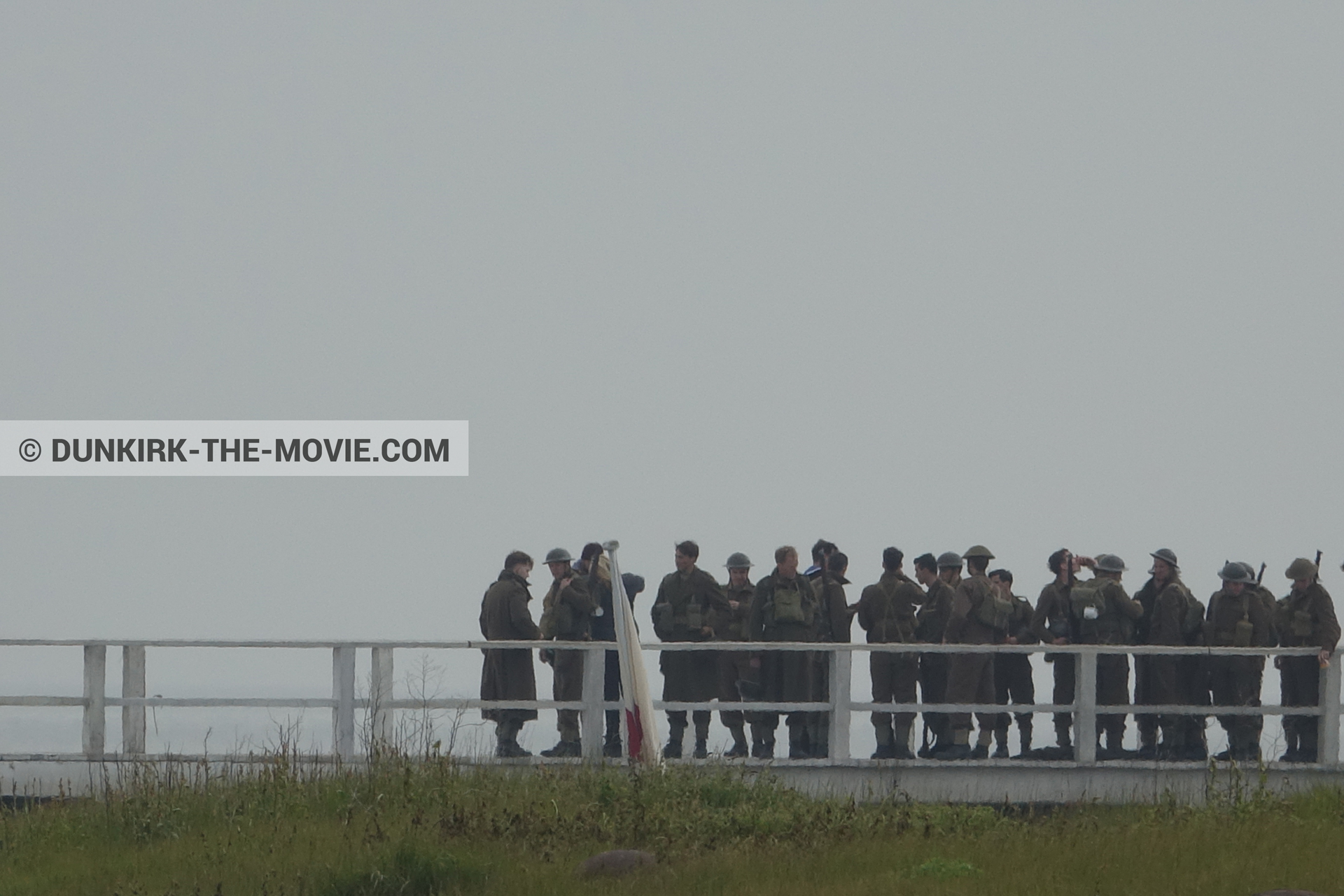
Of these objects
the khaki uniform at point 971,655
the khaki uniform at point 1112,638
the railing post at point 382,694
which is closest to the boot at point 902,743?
the khaki uniform at point 971,655

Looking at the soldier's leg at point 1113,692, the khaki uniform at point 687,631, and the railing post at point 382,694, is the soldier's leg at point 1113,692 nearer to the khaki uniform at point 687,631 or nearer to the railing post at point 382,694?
the khaki uniform at point 687,631

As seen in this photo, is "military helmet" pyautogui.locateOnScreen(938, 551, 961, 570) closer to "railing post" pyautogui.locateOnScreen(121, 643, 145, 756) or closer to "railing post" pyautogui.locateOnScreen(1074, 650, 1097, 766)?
"railing post" pyautogui.locateOnScreen(1074, 650, 1097, 766)

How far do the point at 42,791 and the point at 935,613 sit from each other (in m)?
7.23

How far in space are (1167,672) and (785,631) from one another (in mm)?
3139

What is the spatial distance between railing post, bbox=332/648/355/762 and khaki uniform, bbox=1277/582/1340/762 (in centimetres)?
751

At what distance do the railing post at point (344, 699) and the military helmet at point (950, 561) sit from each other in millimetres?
4914

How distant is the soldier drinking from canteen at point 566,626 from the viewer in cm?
1598

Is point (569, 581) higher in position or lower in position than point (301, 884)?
higher

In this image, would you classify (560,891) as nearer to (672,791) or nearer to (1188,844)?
(672,791)

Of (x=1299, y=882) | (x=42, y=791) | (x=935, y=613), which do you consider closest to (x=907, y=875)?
(x=1299, y=882)

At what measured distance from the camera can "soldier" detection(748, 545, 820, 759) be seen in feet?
51.8

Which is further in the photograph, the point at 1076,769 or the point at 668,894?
the point at 1076,769

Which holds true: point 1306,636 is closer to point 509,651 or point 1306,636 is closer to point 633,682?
point 633,682

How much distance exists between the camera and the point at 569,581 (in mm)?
16062
